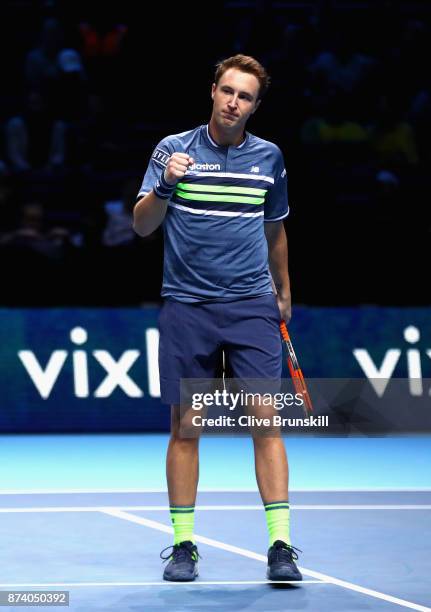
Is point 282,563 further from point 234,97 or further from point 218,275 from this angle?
point 234,97

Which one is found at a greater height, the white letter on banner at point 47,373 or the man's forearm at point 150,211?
the white letter on banner at point 47,373

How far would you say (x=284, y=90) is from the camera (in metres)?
13.6

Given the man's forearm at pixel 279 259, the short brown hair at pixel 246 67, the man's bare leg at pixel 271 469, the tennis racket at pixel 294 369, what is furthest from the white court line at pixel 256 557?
the short brown hair at pixel 246 67

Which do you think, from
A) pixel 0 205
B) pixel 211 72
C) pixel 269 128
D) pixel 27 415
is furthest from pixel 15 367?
pixel 211 72

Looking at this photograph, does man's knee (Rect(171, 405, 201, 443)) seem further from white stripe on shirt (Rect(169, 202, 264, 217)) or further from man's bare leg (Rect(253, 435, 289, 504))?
white stripe on shirt (Rect(169, 202, 264, 217))

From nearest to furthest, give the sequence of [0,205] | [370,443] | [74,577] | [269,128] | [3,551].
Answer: [74,577] → [3,551] → [370,443] → [0,205] → [269,128]

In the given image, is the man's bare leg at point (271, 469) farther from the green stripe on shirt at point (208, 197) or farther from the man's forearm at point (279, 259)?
the green stripe on shirt at point (208, 197)

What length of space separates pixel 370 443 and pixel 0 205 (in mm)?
3526

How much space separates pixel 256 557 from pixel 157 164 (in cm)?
167

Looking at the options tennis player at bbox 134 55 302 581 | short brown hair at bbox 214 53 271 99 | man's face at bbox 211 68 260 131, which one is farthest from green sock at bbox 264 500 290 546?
short brown hair at bbox 214 53 271 99

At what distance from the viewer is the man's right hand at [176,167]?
18.0ft

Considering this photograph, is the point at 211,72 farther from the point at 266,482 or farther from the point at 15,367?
the point at 266,482

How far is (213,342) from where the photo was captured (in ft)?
19.1

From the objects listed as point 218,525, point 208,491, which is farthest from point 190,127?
point 218,525
